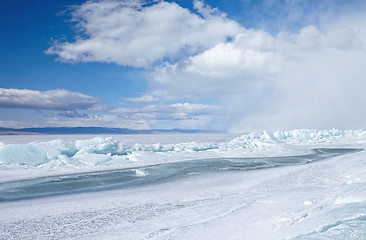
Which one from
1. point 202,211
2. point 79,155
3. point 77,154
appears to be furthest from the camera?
point 77,154

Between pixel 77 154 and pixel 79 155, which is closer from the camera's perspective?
pixel 79 155

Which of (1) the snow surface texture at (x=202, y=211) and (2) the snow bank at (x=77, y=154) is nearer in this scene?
(1) the snow surface texture at (x=202, y=211)

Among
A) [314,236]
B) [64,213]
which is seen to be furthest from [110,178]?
[314,236]

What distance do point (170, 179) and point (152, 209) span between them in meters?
3.82

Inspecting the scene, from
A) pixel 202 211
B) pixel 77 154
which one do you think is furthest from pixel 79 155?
pixel 202 211

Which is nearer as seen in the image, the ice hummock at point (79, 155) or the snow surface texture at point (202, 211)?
the snow surface texture at point (202, 211)

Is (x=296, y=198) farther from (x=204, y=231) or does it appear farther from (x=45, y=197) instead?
(x=45, y=197)

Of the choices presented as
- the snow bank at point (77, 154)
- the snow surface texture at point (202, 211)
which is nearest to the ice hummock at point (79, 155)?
the snow bank at point (77, 154)

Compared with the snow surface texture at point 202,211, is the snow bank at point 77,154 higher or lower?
higher

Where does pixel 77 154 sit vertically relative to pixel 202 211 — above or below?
above

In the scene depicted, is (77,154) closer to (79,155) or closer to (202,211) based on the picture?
(79,155)

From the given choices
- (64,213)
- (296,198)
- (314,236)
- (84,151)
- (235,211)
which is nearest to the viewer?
(314,236)

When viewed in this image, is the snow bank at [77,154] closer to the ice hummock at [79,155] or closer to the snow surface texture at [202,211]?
the ice hummock at [79,155]

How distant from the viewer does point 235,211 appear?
15.6 ft
